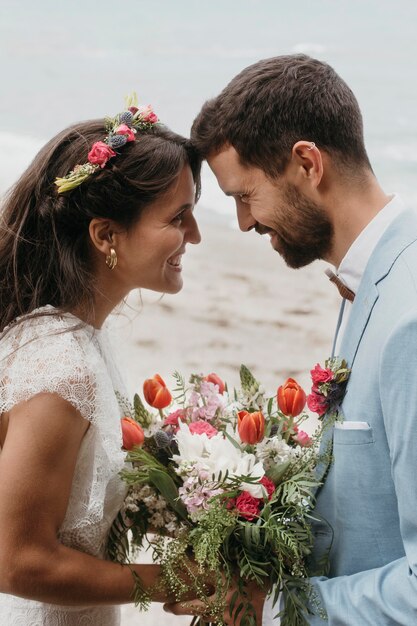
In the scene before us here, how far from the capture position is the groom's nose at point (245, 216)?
279cm

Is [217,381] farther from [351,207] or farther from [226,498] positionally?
[351,207]

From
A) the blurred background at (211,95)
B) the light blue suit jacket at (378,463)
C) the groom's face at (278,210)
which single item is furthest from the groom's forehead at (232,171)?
the blurred background at (211,95)

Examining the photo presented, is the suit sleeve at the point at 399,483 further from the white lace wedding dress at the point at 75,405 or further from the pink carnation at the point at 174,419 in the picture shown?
the white lace wedding dress at the point at 75,405

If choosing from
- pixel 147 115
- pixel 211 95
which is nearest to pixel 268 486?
pixel 147 115

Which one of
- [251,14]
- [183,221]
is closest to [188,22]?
[251,14]

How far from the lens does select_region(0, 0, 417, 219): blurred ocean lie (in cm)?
2281

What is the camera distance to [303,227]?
2.67 metres

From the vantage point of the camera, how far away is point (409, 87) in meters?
24.7

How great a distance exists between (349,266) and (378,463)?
0.60 m

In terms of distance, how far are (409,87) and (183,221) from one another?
23.4 metres

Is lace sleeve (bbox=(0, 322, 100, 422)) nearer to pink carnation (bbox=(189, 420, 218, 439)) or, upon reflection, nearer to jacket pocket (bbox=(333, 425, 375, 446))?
pink carnation (bbox=(189, 420, 218, 439))

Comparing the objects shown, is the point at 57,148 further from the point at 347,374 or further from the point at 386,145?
the point at 386,145

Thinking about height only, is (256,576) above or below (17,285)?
below

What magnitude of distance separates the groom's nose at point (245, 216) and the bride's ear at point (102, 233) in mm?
409
